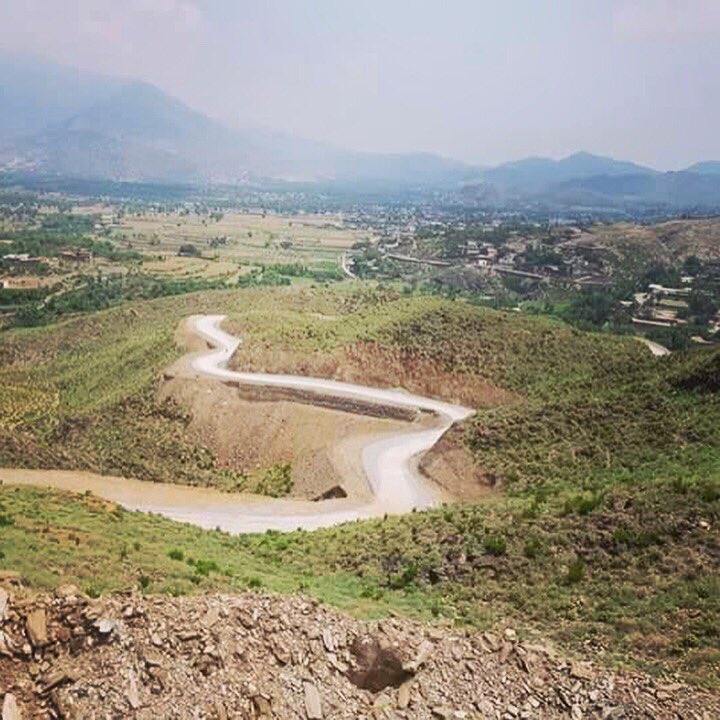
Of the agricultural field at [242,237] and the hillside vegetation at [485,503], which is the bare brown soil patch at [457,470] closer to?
the hillside vegetation at [485,503]

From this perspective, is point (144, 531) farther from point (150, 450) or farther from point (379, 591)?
point (150, 450)

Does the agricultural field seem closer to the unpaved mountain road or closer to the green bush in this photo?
the unpaved mountain road

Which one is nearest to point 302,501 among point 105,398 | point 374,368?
point 374,368

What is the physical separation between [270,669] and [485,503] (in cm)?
1231

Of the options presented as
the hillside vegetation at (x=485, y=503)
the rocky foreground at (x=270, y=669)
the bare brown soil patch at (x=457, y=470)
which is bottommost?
the bare brown soil patch at (x=457, y=470)

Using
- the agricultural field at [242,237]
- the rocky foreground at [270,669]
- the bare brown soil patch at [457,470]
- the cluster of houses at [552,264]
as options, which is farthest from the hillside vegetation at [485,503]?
the agricultural field at [242,237]

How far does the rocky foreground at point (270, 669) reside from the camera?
8.12 m

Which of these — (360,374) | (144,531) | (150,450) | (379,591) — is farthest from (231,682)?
(360,374)

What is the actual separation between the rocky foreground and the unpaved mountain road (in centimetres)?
1384

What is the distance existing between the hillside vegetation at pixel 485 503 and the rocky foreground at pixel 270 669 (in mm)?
1547

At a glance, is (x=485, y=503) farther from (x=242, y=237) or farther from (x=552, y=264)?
(x=242, y=237)

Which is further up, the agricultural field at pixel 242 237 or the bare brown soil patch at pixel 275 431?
the bare brown soil patch at pixel 275 431

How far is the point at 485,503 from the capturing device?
66.5 ft

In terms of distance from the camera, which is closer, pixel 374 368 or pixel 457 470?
pixel 457 470
